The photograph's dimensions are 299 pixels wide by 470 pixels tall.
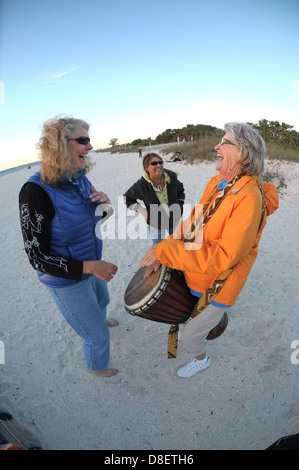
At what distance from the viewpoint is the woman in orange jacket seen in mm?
1560

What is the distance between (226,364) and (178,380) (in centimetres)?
56

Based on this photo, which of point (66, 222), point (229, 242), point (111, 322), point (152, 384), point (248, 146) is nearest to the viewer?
point (229, 242)

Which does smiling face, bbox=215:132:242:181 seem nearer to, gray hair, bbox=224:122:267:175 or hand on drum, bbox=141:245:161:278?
gray hair, bbox=224:122:267:175

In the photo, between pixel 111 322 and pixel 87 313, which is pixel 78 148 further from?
pixel 111 322

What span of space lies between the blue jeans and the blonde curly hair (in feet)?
2.82

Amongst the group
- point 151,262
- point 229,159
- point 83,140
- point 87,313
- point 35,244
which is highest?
point 83,140

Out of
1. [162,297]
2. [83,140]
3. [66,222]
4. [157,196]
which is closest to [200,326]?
[162,297]

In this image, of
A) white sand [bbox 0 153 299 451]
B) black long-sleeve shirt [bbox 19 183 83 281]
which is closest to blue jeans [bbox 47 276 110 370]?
black long-sleeve shirt [bbox 19 183 83 281]

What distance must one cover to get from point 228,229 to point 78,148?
Answer: 122cm

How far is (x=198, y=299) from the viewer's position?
2.11 meters

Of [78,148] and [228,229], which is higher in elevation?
[78,148]

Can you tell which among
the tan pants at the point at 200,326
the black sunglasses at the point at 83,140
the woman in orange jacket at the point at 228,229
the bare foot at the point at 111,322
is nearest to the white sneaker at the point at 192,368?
the tan pants at the point at 200,326

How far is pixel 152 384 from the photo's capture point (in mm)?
2555

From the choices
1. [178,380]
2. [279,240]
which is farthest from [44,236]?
[279,240]
